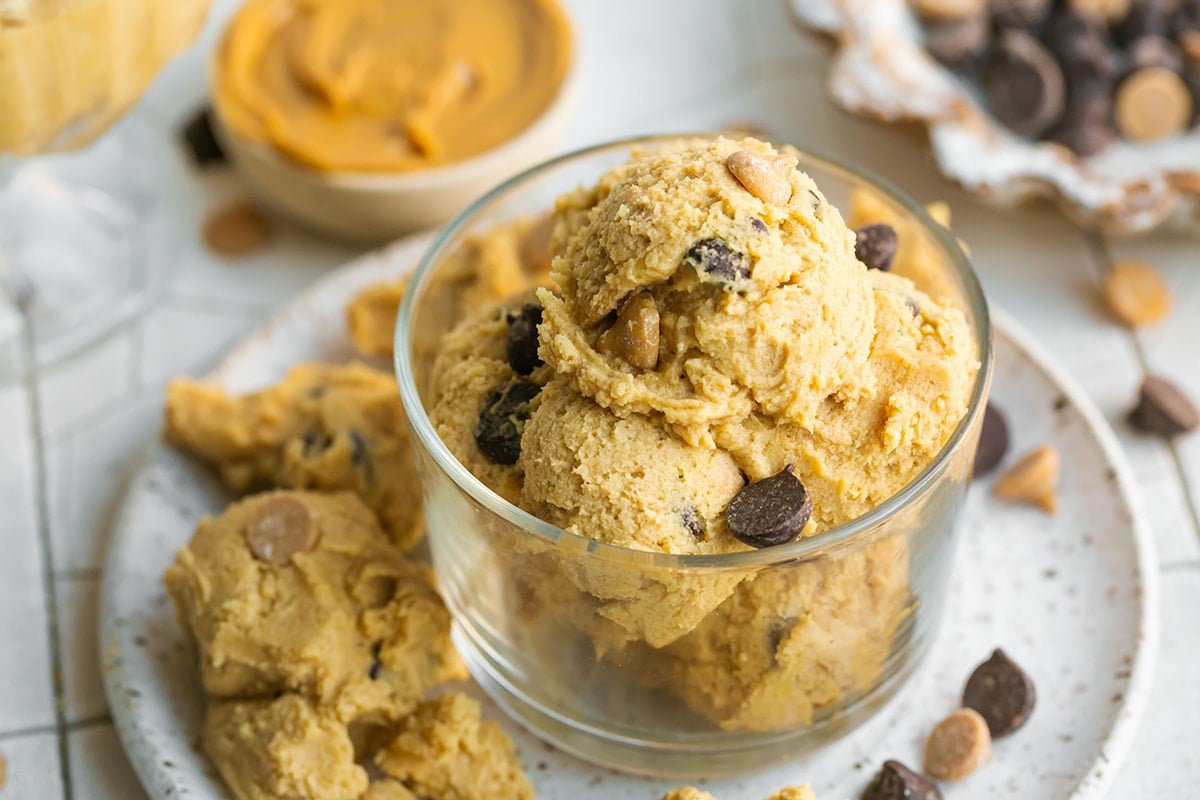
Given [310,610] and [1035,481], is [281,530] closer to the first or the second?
[310,610]

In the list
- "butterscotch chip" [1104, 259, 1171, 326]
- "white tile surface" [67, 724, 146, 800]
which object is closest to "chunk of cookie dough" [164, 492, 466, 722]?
"white tile surface" [67, 724, 146, 800]

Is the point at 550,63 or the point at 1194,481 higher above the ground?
the point at 550,63

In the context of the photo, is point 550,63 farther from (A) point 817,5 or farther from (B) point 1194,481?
(B) point 1194,481

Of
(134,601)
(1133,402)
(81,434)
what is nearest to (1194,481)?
(1133,402)

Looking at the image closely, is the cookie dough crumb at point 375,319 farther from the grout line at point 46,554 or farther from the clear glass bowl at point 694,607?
the grout line at point 46,554

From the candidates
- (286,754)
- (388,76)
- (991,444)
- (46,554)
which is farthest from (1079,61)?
(46,554)

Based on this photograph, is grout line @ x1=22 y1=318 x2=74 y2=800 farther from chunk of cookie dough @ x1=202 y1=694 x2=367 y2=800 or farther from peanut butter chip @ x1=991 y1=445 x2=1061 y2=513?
peanut butter chip @ x1=991 y1=445 x2=1061 y2=513

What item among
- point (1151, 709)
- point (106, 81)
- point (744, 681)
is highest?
point (106, 81)
